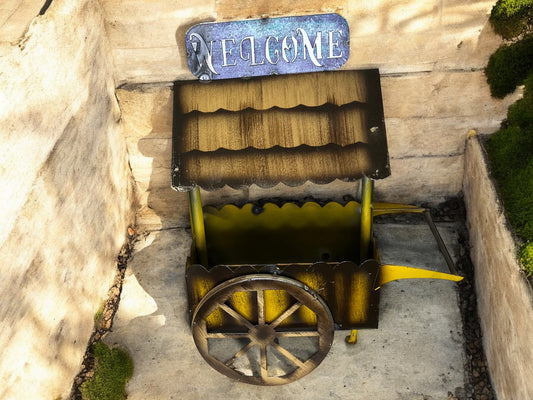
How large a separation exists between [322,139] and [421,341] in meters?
1.92

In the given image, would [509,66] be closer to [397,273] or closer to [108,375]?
[397,273]

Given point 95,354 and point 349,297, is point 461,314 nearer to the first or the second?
point 349,297

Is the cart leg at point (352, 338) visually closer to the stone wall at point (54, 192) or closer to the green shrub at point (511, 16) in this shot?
the stone wall at point (54, 192)

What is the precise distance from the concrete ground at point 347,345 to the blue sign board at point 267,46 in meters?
1.93

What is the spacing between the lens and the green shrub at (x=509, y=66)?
432cm

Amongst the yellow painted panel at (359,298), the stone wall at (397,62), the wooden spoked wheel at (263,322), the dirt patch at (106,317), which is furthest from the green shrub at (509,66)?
the dirt patch at (106,317)

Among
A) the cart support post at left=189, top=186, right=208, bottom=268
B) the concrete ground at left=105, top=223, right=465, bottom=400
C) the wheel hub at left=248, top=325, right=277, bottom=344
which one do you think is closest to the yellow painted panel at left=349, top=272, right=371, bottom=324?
the concrete ground at left=105, top=223, right=465, bottom=400

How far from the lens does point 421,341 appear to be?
461 cm

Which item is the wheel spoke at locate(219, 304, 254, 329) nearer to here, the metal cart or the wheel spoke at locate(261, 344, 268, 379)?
the metal cart

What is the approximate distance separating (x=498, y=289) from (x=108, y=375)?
10.2 feet

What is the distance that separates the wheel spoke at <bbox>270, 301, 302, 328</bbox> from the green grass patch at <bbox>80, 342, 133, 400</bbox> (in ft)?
4.25

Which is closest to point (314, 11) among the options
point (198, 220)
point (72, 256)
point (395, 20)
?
point (395, 20)

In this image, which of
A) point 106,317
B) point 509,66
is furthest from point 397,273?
point 106,317

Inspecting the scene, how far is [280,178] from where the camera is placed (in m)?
4.07
